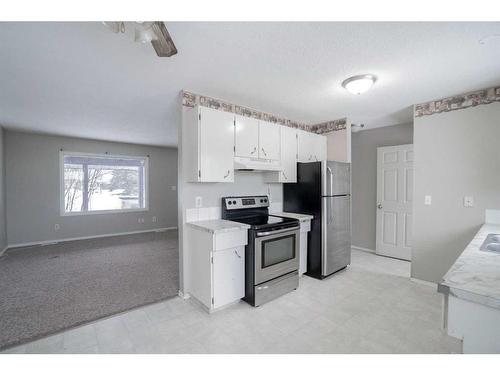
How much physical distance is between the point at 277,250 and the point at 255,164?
1013 millimetres

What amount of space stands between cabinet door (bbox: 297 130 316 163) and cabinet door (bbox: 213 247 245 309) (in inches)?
66.6

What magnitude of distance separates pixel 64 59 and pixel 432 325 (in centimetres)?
385

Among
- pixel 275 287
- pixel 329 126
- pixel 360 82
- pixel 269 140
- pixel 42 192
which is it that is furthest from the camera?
pixel 42 192

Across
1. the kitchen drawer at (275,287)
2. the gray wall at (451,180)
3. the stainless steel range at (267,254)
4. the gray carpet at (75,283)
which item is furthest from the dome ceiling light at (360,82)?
the gray carpet at (75,283)

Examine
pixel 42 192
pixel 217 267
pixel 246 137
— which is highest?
pixel 246 137

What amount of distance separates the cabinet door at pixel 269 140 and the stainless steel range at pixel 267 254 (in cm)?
65

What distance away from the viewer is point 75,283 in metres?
3.04

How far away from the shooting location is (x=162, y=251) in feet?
14.8

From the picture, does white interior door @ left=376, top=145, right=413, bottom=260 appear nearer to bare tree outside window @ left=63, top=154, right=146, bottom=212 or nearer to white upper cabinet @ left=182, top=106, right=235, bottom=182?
white upper cabinet @ left=182, top=106, right=235, bottom=182

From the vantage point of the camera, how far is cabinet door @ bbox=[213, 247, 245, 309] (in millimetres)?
2269

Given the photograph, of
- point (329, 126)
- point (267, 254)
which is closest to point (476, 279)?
point (267, 254)

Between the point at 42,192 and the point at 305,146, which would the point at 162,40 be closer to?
the point at 305,146
